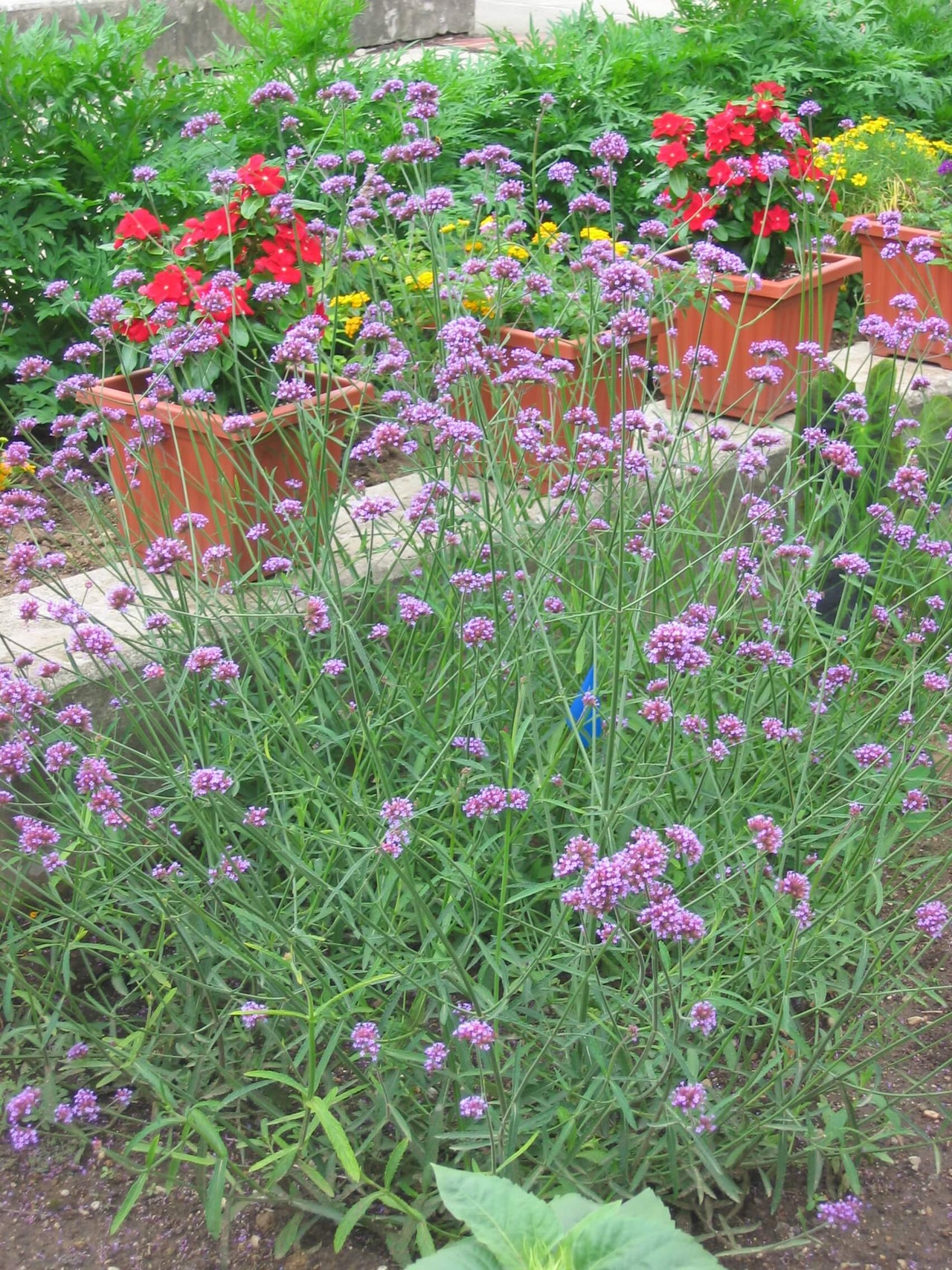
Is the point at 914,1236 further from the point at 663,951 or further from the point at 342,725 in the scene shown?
the point at 342,725

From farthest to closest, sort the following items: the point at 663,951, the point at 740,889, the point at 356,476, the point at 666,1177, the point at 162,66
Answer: the point at 162,66 < the point at 356,476 < the point at 740,889 < the point at 666,1177 < the point at 663,951

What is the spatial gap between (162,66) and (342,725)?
2.97 meters

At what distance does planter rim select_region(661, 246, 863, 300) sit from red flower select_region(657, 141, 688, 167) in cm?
38

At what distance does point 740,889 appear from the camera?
2.63 meters

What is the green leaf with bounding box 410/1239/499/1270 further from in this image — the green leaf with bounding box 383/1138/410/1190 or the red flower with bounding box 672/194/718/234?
the red flower with bounding box 672/194/718/234

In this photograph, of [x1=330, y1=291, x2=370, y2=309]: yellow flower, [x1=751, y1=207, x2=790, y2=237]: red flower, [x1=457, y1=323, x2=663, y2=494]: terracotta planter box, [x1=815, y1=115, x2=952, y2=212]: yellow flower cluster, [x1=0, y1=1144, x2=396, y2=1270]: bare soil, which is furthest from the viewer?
[x1=815, y1=115, x2=952, y2=212]: yellow flower cluster

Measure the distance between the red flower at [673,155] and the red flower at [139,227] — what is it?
1946mm

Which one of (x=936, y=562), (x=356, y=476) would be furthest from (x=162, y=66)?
(x=936, y=562)

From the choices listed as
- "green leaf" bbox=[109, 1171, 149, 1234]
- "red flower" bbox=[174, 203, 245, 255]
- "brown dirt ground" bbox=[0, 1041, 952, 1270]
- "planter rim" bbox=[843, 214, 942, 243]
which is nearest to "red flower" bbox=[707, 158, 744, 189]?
"planter rim" bbox=[843, 214, 942, 243]

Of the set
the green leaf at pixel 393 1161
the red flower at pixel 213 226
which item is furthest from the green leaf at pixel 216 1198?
the red flower at pixel 213 226

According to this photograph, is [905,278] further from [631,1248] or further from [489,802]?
[631,1248]

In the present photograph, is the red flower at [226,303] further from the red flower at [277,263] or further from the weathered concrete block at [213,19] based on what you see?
the weathered concrete block at [213,19]

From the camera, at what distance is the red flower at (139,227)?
11.7 feet

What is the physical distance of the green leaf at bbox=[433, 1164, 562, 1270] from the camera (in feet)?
4.75
